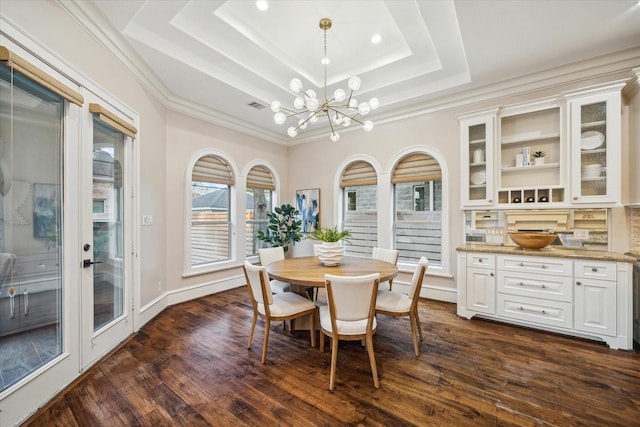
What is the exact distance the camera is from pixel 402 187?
452 centimetres

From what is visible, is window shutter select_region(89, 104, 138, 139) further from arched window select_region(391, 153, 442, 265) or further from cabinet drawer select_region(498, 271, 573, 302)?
cabinet drawer select_region(498, 271, 573, 302)

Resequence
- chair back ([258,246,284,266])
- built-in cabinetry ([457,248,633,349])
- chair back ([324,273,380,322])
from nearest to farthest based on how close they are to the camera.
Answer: chair back ([324,273,380,322]) < built-in cabinetry ([457,248,633,349]) < chair back ([258,246,284,266])

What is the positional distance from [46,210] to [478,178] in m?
4.58

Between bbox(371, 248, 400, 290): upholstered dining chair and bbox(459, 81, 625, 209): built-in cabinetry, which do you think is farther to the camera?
bbox(371, 248, 400, 290): upholstered dining chair

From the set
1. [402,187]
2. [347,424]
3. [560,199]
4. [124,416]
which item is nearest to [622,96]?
[560,199]

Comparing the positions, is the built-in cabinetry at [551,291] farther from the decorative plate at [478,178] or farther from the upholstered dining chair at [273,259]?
the upholstered dining chair at [273,259]

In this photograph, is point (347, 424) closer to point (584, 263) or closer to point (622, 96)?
point (584, 263)

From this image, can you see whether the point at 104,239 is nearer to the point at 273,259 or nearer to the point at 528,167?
the point at 273,259

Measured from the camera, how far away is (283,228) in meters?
5.39

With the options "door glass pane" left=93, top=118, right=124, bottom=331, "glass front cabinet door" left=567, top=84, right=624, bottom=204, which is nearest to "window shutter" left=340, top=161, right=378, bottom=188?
"glass front cabinet door" left=567, top=84, right=624, bottom=204

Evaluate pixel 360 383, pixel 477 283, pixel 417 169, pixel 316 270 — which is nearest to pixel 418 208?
pixel 417 169

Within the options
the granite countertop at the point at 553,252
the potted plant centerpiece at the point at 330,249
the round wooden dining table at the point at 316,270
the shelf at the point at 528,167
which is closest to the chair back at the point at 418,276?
the round wooden dining table at the point at 316,270

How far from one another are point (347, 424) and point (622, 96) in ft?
14.0

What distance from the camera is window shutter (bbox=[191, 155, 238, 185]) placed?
14.2ft
